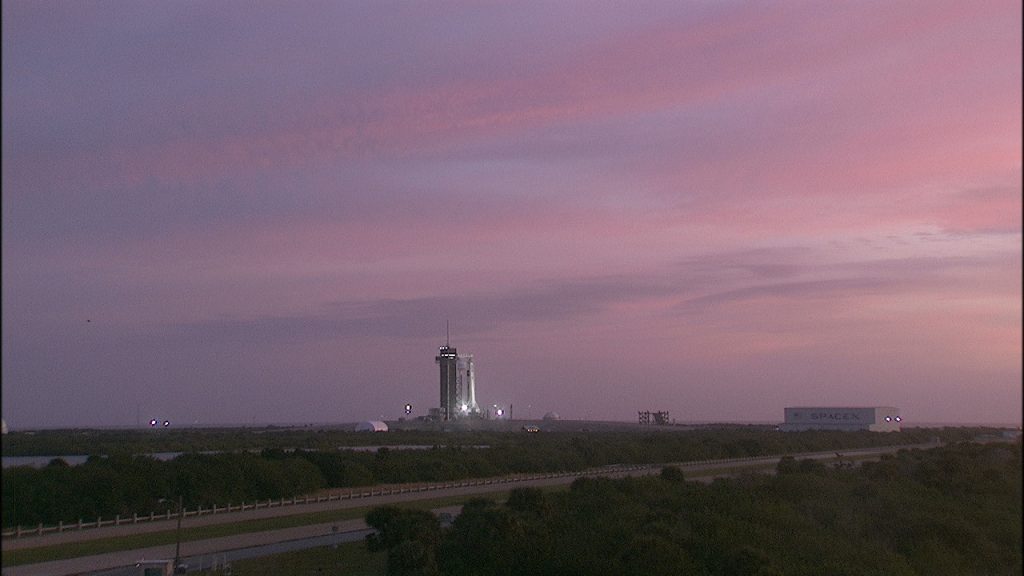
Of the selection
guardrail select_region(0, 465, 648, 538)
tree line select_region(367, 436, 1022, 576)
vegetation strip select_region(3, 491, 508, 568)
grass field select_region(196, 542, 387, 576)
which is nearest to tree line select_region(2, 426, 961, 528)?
guardrail select_region(0, 465, 648, 538)

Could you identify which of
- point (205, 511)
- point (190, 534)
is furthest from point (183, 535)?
point (205, 511)

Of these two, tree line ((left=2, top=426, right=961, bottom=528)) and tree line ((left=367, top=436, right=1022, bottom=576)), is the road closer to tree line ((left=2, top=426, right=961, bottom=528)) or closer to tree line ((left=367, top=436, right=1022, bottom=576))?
tree line ((left=2, top=426, right=961, bottom=528))

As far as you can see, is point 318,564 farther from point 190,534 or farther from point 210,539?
point 190,534

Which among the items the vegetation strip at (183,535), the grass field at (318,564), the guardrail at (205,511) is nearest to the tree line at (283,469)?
the guardrail at (205,511)

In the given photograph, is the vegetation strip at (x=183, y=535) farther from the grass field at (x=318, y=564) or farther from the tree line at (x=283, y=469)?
the grass field at (x=318, y=564)

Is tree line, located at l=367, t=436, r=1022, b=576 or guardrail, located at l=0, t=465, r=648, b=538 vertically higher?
tree line, located at l=367, t=436, r=1022, b=576
